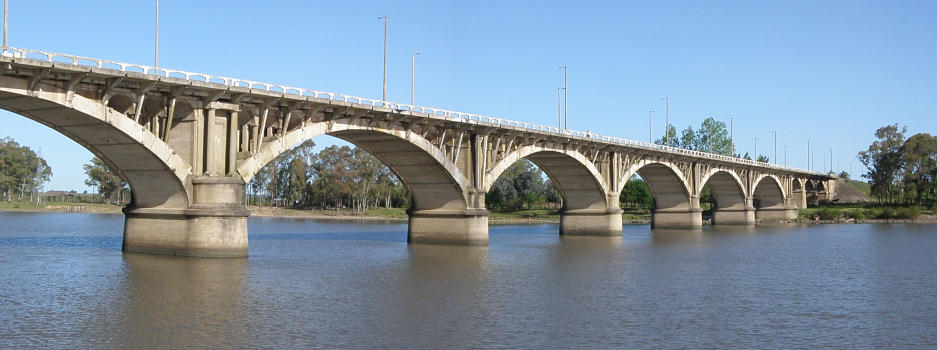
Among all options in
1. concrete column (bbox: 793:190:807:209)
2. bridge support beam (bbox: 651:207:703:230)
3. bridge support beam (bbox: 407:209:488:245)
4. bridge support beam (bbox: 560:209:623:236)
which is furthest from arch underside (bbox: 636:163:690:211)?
concrete column (bbox: 793:190:807:209)

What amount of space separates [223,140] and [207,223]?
434 centimetres

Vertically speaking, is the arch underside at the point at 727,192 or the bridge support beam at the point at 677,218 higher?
the arch underside at the point at 727,192

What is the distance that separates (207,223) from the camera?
42.4 meters

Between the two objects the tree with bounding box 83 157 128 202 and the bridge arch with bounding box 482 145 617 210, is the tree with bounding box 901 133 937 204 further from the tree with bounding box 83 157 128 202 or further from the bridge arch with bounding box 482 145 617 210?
the tree with bounding box 83 157 128 202

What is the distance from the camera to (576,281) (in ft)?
128

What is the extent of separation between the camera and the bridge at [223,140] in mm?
38312

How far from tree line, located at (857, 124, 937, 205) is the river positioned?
8429 cm

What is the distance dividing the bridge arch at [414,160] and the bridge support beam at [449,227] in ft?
2.28

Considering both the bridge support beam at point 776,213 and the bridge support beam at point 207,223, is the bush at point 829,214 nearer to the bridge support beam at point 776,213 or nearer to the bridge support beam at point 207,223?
the bridge support beam at point 776,213

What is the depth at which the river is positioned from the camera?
24.1 m

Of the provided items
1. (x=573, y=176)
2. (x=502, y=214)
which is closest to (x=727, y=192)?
(x=502, y=214)

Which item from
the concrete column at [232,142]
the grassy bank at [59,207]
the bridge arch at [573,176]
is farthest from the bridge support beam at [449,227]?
the grassy bank at [59,207]

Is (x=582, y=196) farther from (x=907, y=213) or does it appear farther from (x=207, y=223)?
(x=907, y=213)

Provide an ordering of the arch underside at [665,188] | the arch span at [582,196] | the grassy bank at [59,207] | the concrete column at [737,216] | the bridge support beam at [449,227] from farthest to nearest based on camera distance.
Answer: the grassy bank at [59,207]
the concrete column at [737,216]
the arch underside at [665,188]
the arch span at [582,196]
the bridge support beam at [449,227]
